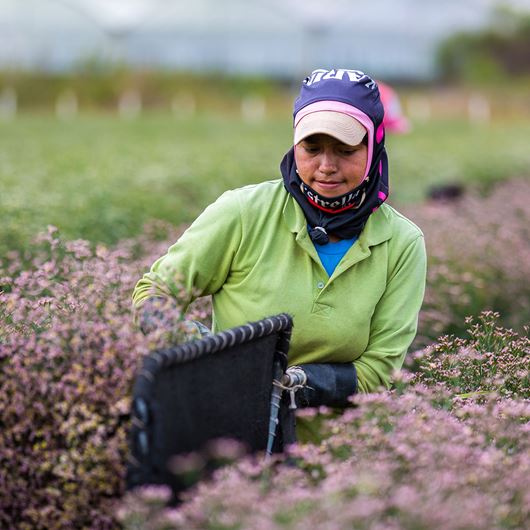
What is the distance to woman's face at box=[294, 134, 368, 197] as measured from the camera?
3512mm

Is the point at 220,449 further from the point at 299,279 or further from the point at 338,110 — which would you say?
the point at 338,110

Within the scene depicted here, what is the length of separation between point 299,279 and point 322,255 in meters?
0.12

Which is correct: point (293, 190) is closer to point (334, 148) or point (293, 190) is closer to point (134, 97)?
point (334, 148)

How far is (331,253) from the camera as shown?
3.65 m

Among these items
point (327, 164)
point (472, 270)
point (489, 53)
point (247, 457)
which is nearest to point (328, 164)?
point (327, 164)

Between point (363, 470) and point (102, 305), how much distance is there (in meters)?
0.89

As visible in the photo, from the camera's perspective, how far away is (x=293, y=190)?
3604mm

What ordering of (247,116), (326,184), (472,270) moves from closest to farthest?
(326,184), (472,270), (247,116)

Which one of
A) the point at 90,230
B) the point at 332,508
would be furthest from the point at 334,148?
the point at 90,230

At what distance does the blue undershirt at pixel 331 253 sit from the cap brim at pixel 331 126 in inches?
13.4

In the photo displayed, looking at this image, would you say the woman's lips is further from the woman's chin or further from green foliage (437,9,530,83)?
green foliage (437,9,530,83)

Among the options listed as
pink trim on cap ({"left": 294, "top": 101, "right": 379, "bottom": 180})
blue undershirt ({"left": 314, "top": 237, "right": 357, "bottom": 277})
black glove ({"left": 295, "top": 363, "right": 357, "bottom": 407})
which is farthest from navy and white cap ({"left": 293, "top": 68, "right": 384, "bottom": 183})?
black glove ({"left": 295, "top": 363, "right": 357, "bottom": 407})

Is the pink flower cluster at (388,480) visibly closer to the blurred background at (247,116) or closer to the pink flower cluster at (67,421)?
the pink flower cluster at (67,421)

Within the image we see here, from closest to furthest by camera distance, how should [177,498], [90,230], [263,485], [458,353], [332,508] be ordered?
1. [332,508]
2. [263,485]
3. [177,498]
4. [458,353]
5. [90,230]
